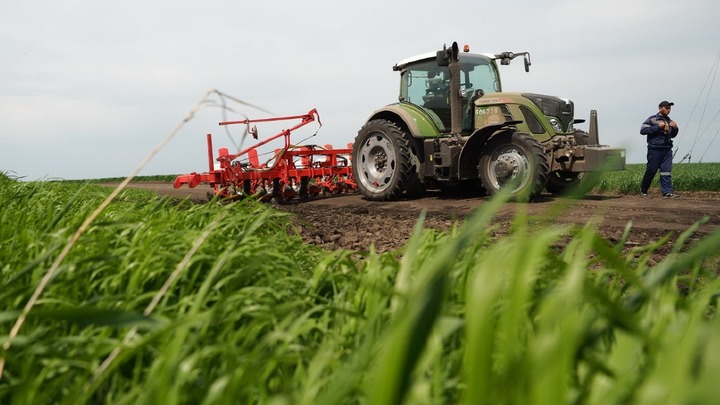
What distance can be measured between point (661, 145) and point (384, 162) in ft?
16.5

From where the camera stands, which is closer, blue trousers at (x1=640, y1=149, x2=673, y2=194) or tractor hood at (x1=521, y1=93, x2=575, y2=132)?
tractor hood at (x1=521, y1=93, x2=575, y2=132)

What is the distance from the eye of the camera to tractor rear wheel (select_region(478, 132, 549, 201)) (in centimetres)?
782

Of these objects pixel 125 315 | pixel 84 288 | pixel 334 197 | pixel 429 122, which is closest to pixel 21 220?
pixel 84 288

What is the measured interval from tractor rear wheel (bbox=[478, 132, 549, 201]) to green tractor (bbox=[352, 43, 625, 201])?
0.04 feet

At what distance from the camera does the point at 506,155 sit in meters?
8.26

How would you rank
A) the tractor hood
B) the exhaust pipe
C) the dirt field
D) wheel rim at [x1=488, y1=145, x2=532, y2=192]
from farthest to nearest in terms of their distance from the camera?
the tractor hood < the exhaust pipe < wheel rim at [x1=488, y1=145, x2=532, y2=192] < the dirt field

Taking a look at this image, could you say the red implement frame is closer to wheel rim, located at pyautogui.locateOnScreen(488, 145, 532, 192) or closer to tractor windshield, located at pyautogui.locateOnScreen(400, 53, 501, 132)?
tractor windshield, located at pyautogui.locateOnScreen(400, 53, 501, 132)

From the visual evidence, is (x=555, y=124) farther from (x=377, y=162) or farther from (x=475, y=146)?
(x=377, y=162)

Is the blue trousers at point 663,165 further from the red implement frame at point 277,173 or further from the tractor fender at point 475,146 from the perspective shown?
the red implement frame at point 277,173

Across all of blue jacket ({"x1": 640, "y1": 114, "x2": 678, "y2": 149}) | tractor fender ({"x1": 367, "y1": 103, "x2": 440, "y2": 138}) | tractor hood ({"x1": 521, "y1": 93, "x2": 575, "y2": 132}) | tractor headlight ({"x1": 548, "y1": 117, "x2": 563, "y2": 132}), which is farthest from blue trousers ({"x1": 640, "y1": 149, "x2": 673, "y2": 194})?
tractor fender ({"x1": 367, "y1": 103, "x2": 440, "y2": 138})

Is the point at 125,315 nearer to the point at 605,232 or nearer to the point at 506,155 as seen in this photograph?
the point at 605,232

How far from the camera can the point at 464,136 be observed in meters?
Answer: 9.38

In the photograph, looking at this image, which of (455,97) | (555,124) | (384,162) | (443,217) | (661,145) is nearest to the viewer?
(443,217)

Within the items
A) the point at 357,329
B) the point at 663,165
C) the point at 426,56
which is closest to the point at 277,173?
the point at 426,56
